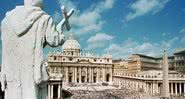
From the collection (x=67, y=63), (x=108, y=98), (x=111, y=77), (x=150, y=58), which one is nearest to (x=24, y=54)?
(x=108, y=98)

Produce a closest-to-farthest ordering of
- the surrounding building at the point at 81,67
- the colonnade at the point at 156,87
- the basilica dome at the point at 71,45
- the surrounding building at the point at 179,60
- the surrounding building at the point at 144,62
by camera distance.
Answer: the colonnade at the point at 156,87
the surrounding building at the point at 81,67
the basilica dome at the point at 71,45
the surrounding building at the point at 179,60
the surrounding building at the point at 144,62

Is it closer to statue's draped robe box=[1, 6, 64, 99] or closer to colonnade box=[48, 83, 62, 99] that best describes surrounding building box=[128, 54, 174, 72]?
colonnade box=[48, 83, 62, 99]

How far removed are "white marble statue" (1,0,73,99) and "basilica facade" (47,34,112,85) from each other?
77359mm

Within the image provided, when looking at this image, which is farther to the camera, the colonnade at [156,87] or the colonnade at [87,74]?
the colonnade at [87,74]

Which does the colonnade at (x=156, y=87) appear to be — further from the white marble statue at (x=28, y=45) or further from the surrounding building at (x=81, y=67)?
the white marble statue at (x=28, y=45)

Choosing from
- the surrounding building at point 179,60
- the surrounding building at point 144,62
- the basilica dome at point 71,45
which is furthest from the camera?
the surrounding building at point 144,62

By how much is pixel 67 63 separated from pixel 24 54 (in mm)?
81027

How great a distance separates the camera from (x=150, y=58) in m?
135

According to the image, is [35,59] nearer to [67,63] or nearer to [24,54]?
[24,54]

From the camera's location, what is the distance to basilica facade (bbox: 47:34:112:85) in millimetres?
85938

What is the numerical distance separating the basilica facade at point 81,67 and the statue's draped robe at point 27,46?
77.4m

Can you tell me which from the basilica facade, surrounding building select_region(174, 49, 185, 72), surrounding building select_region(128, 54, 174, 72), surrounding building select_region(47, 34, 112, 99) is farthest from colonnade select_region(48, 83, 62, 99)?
surrounding building select_region(128, 54, 174, 72)

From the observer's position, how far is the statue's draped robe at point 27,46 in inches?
243

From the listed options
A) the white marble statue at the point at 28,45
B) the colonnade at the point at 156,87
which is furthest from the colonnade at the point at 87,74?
the white marble statue at the point at 28,45
